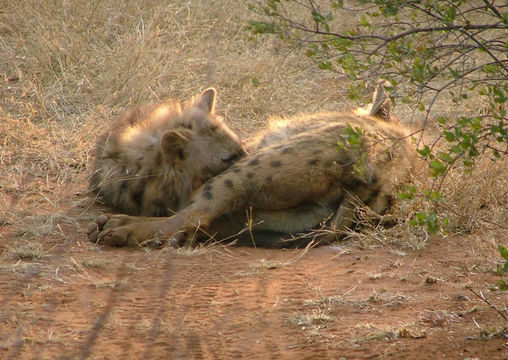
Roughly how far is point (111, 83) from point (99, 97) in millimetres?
147

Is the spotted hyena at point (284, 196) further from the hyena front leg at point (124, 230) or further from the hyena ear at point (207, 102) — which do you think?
the hyena ear at point (207, 102)

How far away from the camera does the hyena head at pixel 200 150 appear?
3.62 m

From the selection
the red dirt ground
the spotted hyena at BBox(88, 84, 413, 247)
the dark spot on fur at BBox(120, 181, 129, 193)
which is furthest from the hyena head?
the red dirt ground

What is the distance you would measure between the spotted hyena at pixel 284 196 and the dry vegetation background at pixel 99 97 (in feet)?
0.53

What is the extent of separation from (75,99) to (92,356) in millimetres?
3326

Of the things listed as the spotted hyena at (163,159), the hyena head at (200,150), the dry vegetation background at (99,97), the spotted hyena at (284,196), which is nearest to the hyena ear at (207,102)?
the spotted hyena at (163,159)

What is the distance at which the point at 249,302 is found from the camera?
2592 millimetres

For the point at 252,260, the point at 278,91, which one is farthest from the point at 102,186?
the point at 278,91

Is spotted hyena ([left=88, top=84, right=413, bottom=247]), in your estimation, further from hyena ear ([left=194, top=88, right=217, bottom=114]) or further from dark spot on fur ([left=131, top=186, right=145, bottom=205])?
hyena ear ([left=194, top=88, right=217, bottom=114])

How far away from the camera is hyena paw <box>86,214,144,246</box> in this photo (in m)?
3.24

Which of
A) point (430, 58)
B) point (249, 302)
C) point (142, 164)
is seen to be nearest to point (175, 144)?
point (142, 164)

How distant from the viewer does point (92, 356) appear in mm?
2115

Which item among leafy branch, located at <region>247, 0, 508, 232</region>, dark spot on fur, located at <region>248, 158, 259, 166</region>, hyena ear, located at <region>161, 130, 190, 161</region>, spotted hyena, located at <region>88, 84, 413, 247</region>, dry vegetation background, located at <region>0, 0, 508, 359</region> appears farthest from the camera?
hyena ear, located at <region>161, 130, 190, 161</region>

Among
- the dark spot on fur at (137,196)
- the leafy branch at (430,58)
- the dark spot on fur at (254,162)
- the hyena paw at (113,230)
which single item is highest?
the leafy branch at (430,58)
